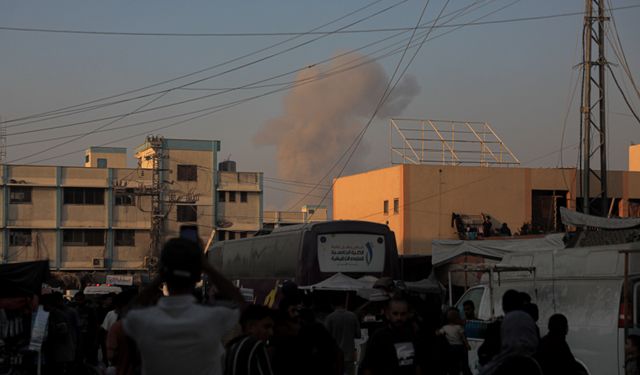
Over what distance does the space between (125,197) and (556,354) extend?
61.0 metres

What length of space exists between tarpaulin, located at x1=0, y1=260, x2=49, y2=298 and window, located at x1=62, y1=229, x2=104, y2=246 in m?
55.1

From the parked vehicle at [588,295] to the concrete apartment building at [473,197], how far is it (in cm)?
2835

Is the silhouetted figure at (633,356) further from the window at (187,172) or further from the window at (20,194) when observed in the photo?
the window at (20,194)

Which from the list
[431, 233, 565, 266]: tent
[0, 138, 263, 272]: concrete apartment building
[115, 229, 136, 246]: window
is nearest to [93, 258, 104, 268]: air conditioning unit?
[0, 138, 263, 272]: concrete apartment building

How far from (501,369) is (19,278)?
8.04 m

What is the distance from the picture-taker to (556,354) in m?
10.4

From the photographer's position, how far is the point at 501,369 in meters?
7.69

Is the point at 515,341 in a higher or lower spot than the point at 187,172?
lower

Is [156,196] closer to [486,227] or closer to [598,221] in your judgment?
[486,227]

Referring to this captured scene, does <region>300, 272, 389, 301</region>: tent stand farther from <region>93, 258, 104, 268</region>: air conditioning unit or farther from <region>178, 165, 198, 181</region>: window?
<region>178, 165, 198, 181</region>: window

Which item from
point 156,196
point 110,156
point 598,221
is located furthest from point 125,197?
point 598,221

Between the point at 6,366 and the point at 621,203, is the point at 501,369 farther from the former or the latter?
the point at 621,203

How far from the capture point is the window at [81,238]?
67938 mm

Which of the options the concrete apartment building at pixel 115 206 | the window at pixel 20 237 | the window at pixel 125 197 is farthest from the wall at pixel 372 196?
the window at pixel 20 237
